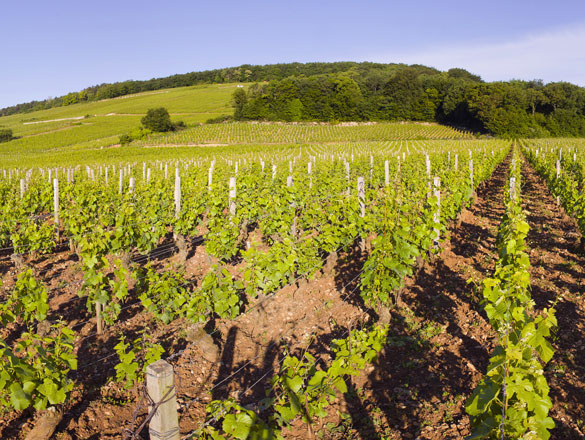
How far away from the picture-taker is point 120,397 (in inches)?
160

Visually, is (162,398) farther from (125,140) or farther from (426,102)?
(426,102)

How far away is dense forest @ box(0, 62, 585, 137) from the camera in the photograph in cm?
6366

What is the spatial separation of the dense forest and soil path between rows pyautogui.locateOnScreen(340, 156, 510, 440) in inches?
2478

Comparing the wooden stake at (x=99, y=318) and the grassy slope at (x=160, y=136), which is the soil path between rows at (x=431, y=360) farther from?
the grassy slope at (x=160, y=136)

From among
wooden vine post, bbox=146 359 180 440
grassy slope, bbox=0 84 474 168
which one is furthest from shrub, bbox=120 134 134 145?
wooden vine post, bbox=146 359 180 440

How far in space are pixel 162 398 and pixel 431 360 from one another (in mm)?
3360

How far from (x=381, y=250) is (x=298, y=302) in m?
1.78

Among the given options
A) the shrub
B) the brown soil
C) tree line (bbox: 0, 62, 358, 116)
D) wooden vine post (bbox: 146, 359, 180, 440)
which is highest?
tree line (bbox: 0, 62, 358, 116)

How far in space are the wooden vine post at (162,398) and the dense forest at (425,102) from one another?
223 feet

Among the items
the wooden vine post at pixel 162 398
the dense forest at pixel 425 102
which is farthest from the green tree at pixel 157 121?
the wooden vine post at pixel 162 398

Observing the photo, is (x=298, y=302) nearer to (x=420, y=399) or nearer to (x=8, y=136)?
(x=420, y=399)

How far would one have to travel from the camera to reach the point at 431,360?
4461 millimetres

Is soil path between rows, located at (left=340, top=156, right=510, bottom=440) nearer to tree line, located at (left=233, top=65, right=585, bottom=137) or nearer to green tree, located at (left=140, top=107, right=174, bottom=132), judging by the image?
green tree, located at (left=140, top=107, right=174, bottom=132)

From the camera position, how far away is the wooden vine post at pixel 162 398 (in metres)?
2.00
